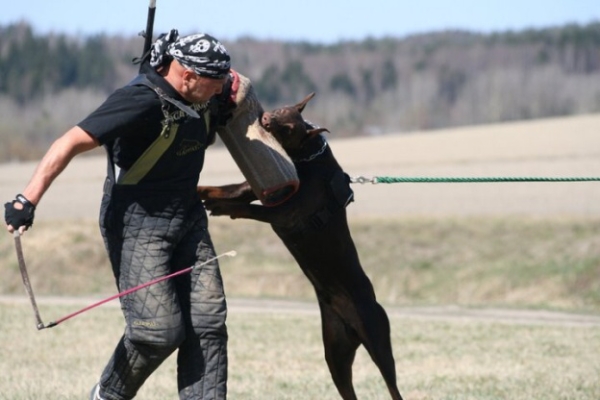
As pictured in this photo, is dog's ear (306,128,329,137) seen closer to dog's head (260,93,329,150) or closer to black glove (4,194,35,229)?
dog's head (260,93,329,150)

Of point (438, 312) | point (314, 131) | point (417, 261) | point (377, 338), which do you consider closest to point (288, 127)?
point (314, 131)

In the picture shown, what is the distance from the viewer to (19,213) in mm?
5156

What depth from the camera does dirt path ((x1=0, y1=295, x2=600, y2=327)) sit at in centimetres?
1338

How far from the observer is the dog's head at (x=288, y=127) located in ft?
22.4

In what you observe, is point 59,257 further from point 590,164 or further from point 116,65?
point 116,65

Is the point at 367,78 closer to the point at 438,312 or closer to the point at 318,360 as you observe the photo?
the point at 438,312

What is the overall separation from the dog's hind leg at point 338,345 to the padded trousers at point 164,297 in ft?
4.67

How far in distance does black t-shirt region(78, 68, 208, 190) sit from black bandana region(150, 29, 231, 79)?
130 millimetres

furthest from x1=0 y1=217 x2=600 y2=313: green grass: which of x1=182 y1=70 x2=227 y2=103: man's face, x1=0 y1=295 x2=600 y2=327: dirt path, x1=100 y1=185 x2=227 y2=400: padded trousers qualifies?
x1=182 y1=70 x2=227 y2=103: man's face

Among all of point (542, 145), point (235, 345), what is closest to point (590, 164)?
point (542, 145)

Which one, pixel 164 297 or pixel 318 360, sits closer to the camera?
pixel 164 297

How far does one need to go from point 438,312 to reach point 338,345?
24.2ft

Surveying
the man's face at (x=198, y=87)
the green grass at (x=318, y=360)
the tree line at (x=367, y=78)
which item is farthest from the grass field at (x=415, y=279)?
the tree line at (x=367, y=78)

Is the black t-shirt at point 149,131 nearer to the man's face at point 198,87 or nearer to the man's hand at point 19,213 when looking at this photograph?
the man's face at point 198,87
